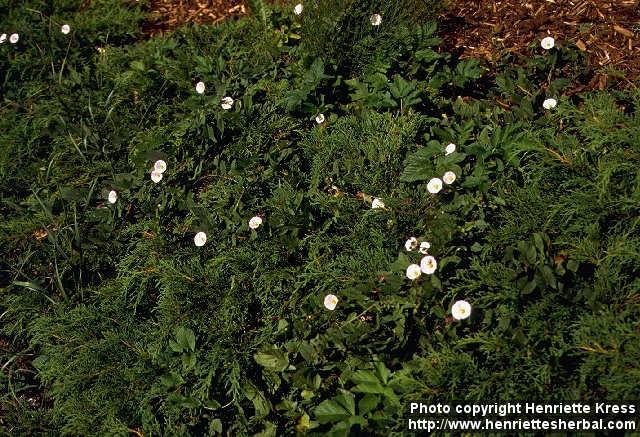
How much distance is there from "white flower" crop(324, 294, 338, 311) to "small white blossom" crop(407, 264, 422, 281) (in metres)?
0.34

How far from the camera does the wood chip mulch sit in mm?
3172

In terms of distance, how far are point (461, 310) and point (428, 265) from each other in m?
0.23

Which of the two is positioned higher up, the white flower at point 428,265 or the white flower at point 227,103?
the white flower at point 227,103

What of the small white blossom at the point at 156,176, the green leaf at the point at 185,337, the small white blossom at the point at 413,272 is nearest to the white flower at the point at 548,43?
the small white blossom at the point at 413,272

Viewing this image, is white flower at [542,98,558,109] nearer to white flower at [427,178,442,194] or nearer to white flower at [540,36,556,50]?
white flower at [540,36,556,50]

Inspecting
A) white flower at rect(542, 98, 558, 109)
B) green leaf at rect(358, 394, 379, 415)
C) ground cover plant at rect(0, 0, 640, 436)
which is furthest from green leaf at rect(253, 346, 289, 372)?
white flower at rect(542, 98, 558, 109)

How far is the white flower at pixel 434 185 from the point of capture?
2615 millimetres

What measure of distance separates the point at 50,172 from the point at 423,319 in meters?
2.46

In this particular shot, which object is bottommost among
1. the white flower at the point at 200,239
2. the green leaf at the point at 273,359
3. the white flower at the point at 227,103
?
the green leaf at the point at 273,359

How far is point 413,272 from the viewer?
2391 millimetres

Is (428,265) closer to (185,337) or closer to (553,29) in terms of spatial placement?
(185,337)

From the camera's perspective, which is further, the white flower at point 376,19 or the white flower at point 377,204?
the white flower at point 376,19

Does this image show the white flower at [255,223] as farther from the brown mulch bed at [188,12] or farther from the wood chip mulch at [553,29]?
the brown mulch bed at [188,12]

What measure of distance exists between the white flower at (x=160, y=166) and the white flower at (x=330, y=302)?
48.1 inches
